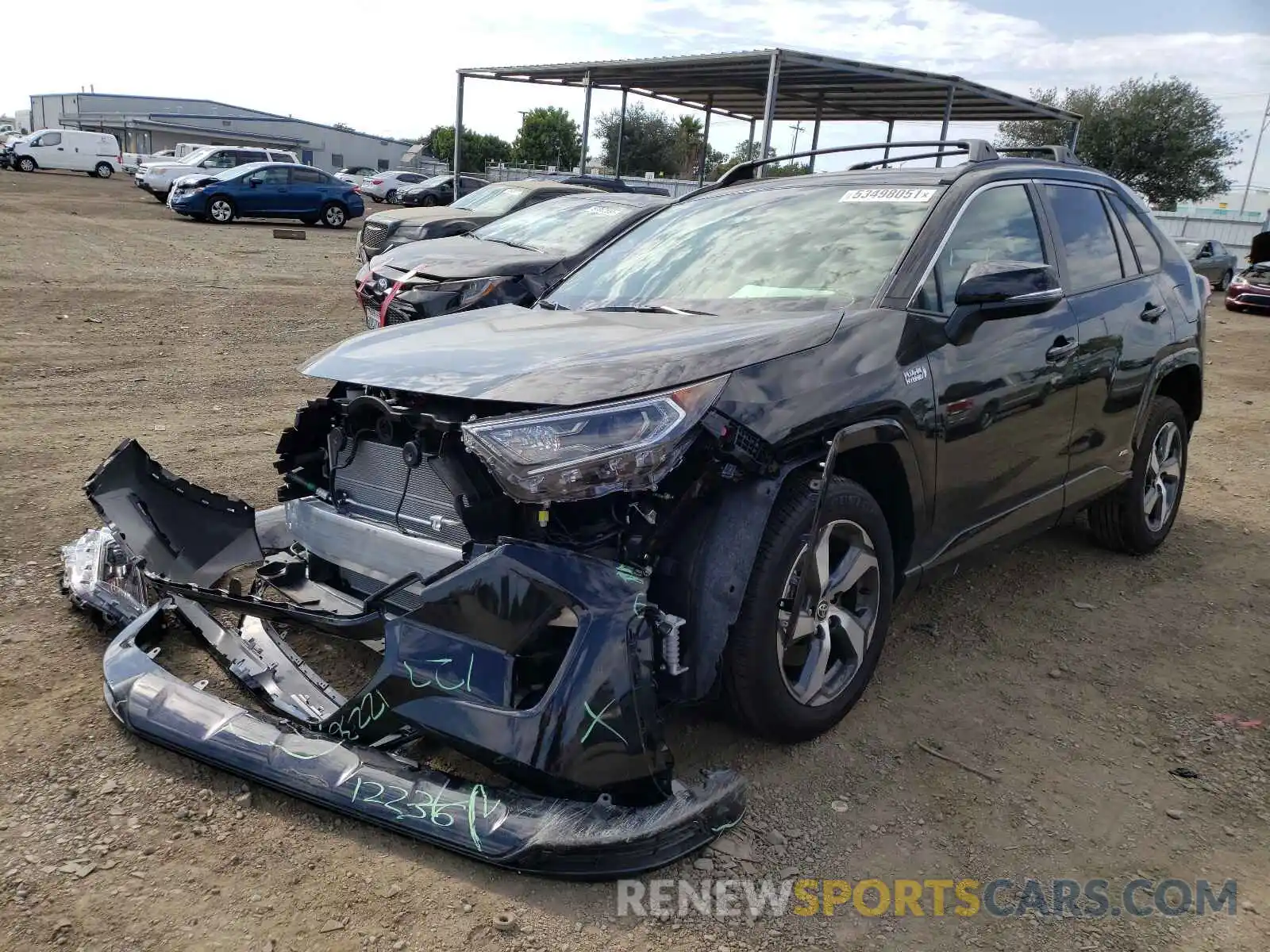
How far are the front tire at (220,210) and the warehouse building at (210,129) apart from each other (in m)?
47.1

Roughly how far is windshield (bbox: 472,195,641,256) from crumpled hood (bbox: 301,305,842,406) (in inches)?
222

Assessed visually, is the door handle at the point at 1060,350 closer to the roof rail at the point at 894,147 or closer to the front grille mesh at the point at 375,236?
the roof rail at the point at 894,147

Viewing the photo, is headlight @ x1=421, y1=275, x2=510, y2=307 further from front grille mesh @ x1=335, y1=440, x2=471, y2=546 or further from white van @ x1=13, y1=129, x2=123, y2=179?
white van @ x1=13, y1=129, x2=123, y2=179

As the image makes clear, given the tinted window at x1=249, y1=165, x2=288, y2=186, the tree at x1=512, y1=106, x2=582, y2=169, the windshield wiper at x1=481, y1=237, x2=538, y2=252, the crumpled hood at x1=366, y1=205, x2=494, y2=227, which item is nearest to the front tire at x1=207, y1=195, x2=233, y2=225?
the tinted window at x1=249, y1=165, x2=288, y2=186

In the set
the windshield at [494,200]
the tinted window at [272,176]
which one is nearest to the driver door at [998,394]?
the windshield at [494,200]

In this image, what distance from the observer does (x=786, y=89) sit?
61.2 ft

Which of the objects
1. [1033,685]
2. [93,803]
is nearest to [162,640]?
[93,803]

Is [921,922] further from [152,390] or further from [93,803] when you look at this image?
[152,390]

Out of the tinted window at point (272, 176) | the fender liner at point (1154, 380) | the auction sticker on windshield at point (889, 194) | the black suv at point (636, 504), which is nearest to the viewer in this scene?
the black suv at point (636, 504)

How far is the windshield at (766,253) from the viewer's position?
11.0 ft

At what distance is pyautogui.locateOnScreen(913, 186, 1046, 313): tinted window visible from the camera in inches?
130

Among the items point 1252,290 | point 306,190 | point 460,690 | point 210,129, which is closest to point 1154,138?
point 1252,290

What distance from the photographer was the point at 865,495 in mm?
3008

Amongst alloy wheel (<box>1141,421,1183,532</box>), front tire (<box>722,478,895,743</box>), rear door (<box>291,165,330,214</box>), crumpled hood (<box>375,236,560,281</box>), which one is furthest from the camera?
rear door (<box>291,165,330,214</box>)
